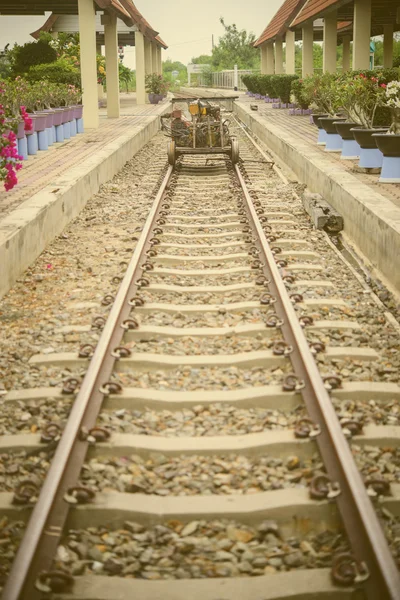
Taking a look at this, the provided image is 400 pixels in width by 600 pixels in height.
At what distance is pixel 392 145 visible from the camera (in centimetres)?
1127

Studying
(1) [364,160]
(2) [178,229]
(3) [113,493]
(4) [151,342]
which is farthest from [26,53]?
(3) [113,493]

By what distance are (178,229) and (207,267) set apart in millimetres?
1926

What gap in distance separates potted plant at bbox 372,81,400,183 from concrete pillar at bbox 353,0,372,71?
1154cm

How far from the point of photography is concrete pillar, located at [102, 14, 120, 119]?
2787 centimetres

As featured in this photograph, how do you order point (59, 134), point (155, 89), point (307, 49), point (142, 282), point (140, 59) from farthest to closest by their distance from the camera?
point (155, 89), point (140, 59), point (307, 49), point (59, 134), point (142, 282)

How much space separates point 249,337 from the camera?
5996 mm

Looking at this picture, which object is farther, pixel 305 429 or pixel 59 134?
pixel 59 134

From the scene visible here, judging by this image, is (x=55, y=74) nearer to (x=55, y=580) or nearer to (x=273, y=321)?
(x=273, y=321)

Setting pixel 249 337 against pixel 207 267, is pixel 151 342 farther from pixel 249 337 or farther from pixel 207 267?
pixel 207 267

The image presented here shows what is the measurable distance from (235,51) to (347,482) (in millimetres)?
95661

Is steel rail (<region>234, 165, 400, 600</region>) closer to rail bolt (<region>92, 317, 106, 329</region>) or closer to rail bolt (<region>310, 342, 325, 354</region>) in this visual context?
rail bolt (<region>310, 342, 325, 354</region>)

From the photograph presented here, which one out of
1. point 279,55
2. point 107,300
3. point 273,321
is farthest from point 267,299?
point 279,55

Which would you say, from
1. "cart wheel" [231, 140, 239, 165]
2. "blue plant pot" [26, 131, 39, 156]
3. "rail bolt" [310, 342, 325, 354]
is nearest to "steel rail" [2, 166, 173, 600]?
"rail bolt" [310, 342, 325, 354]

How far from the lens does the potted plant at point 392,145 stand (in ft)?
36.7
